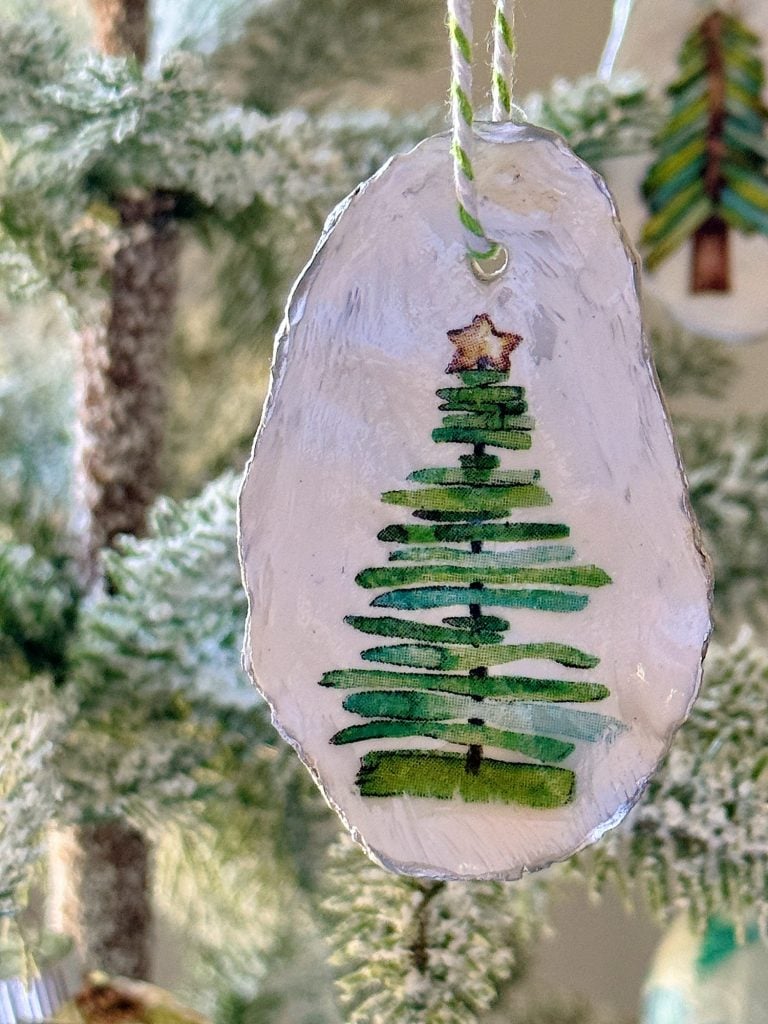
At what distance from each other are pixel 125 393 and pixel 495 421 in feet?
0.82

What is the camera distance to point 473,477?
0.26 m

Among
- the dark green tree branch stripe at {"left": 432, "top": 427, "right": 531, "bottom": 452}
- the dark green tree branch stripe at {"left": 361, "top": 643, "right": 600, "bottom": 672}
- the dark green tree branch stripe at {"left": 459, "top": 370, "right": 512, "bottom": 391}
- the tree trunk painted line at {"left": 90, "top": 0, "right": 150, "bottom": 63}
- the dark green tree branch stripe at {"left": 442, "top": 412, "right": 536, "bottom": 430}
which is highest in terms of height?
the tree trunk painted line at {"left": 90, "top": 0, "right": 150, "bottom": 63}

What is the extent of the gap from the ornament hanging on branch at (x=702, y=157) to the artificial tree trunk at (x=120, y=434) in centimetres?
22

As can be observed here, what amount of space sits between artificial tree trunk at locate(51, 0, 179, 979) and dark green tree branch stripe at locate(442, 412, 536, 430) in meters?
0.24

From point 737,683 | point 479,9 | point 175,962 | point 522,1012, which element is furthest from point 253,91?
point 175,962

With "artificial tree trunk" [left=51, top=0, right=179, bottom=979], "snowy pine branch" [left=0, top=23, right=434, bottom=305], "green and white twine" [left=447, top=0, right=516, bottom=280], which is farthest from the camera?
"artificial tree trunk" [left=51, top=0, right=179, bottom=979]

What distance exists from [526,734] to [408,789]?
0.13 ft

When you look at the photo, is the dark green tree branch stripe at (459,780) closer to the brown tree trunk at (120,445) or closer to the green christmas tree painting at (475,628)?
the green christmas tree painting at (475,628)

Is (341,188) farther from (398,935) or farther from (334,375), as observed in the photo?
(398,935)

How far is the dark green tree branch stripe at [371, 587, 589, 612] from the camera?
26 centimetres

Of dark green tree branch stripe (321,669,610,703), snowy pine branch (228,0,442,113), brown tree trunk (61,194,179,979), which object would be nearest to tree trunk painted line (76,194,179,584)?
brown tree trunk (61,194,179,979)

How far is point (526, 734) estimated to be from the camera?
0.88 ft

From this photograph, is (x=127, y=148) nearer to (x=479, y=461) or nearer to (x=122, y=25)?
(x=122, y=25)

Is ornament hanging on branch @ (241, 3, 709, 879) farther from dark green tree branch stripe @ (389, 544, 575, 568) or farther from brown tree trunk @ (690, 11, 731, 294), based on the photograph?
brown tree trunk @ (690, 11, 731, 294)
